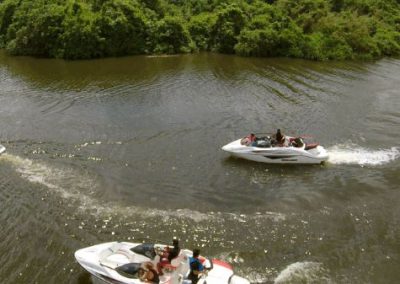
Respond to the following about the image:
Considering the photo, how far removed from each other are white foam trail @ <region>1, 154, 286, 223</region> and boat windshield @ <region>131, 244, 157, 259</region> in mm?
2867

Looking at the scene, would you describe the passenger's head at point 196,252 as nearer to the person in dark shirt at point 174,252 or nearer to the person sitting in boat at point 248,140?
the person in dark shirt at point 174,252

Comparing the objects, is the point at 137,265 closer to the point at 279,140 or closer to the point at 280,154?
the point at 280,154

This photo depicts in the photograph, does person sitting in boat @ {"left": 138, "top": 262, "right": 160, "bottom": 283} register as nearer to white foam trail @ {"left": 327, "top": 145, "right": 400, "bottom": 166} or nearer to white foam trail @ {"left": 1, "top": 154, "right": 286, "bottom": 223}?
white foam trail @ {"left": 1, "top": 154, "right": 286, "bottom": 223}

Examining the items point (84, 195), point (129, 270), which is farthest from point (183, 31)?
point (129, 270)

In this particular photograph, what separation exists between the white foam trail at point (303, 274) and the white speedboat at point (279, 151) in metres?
8.14

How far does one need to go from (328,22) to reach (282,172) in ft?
114

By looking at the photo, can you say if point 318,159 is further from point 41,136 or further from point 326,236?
point 41,136

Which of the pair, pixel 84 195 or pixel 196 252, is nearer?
pixel 196 252

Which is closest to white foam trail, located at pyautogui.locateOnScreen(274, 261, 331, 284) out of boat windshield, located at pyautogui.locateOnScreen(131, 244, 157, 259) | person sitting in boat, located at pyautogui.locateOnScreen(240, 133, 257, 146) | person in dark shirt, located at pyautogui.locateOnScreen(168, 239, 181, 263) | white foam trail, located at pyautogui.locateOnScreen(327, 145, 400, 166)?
person in dark shirt, located at pyautogui.locateOnScreen(168, 239, 181, 263)

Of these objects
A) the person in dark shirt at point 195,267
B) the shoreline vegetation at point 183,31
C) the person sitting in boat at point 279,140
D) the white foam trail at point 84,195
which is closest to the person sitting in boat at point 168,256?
the person in dark shirt at point 195,267

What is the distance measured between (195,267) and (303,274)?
391cm

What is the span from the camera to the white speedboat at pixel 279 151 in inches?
902

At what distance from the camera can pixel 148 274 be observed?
557 inches

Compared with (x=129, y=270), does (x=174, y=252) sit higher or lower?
higher
